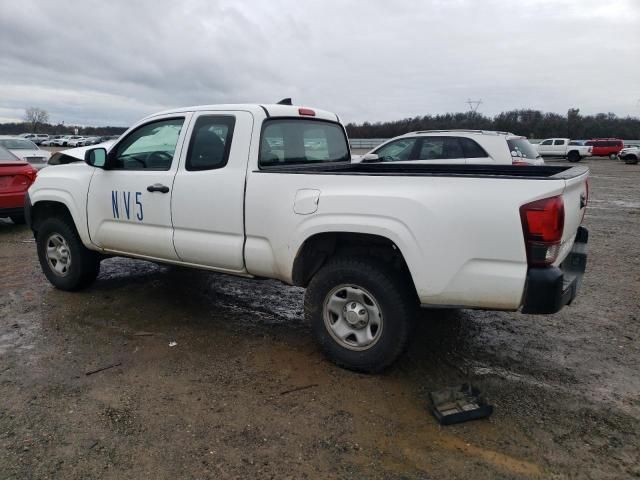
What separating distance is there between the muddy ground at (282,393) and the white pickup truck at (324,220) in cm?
50

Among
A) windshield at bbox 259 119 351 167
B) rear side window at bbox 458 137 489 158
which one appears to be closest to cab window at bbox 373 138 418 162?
rear side window at bbox 458 137 489 158

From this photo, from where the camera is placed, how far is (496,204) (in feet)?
9.35

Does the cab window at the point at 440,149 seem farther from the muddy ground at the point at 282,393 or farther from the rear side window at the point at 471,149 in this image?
the muddy ground at the point at 282,393

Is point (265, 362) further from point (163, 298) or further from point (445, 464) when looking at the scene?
point (163, 298)

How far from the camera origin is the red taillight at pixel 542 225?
278cm

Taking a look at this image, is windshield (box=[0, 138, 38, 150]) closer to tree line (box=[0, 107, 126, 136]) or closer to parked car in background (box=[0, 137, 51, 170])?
parked car in background (box=[0, 137, 51, 170])

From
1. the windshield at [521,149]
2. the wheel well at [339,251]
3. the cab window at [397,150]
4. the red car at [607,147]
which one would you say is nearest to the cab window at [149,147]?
Answer: the wheel well at [339,251]

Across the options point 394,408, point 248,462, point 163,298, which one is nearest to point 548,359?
point 394,408

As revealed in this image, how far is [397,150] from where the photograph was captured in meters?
10.5

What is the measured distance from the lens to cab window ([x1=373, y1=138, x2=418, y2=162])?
1025 cm

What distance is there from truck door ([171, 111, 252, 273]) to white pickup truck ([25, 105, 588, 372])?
1 cm

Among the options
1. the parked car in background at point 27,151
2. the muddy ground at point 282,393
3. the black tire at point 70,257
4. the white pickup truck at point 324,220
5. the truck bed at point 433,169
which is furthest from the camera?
the parked car in background at point 27,151

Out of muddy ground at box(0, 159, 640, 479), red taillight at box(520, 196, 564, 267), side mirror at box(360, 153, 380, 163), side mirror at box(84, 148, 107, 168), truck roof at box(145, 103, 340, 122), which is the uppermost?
truck roof at box(145, 103, 340, 122)

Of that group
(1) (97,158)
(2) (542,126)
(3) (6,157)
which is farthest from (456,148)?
(2) (542,126)
